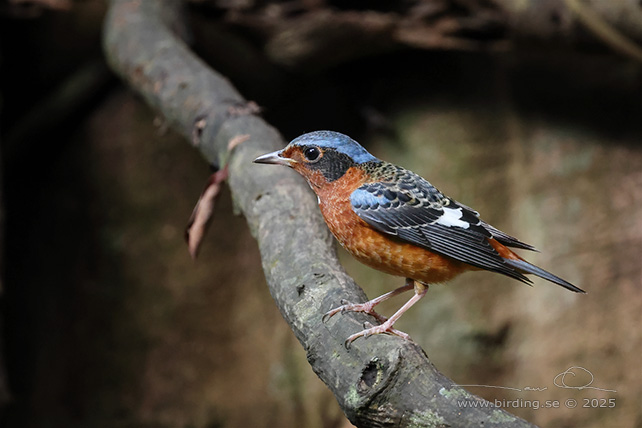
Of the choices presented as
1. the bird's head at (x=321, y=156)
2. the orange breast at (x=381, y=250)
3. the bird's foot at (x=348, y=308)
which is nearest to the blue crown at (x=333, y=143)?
the bird's head at (x=321, y=156)

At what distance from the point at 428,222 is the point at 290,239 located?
0.60 m

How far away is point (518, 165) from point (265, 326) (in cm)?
238

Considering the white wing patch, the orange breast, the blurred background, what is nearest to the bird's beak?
the orange breast

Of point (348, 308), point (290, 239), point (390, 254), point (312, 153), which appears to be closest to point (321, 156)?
point (312, 153)

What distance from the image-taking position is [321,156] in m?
2.72

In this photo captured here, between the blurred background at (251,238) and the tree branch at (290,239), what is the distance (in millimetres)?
743

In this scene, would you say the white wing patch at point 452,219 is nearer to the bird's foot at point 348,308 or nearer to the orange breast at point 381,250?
the orange breast at point 381,250

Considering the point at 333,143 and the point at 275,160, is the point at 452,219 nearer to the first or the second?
the point at 333,143

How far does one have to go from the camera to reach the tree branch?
194 cm

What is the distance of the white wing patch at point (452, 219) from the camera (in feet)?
8.55

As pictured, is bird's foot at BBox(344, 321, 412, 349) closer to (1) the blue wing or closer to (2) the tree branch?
(2) the tree branch

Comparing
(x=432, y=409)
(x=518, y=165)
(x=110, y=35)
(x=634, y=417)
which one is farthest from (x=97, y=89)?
(x=634, y=417)

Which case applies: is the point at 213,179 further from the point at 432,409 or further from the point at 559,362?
the point at 559,362

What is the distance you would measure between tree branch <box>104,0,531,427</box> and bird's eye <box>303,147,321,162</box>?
0.33 m
